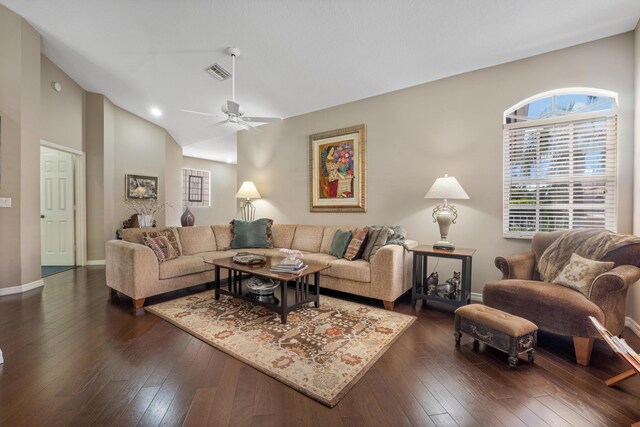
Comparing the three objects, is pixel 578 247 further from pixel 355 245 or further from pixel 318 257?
pixel 318 257

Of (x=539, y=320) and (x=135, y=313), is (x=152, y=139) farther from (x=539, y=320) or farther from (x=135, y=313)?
(x=539, y=320)

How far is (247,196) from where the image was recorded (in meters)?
5.11

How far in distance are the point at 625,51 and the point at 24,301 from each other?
6634mm

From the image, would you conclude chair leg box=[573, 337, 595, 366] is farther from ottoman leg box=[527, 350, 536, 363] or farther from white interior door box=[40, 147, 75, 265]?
white interior door box=[40, 147, 75, 265]

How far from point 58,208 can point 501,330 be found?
22.0ft

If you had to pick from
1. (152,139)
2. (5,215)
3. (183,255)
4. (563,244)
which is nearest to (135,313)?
(183,255)

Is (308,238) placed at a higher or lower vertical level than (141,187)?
lower

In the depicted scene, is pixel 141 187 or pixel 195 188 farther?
pixel 195 188

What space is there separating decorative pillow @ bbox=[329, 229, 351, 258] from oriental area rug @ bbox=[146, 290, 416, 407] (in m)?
0.62

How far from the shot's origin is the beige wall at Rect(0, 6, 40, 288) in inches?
132

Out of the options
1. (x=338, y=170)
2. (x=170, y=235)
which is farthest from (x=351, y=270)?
(x=170, y=235)

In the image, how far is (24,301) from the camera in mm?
3156

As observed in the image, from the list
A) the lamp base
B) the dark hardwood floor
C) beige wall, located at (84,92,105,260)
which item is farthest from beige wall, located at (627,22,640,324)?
beige wall, located at (84,92,105,260)

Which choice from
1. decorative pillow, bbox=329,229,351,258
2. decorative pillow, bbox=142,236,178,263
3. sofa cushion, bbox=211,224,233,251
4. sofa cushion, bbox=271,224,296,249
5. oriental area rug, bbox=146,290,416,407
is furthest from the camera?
sofa cushion, bbox=271,224,296,249
